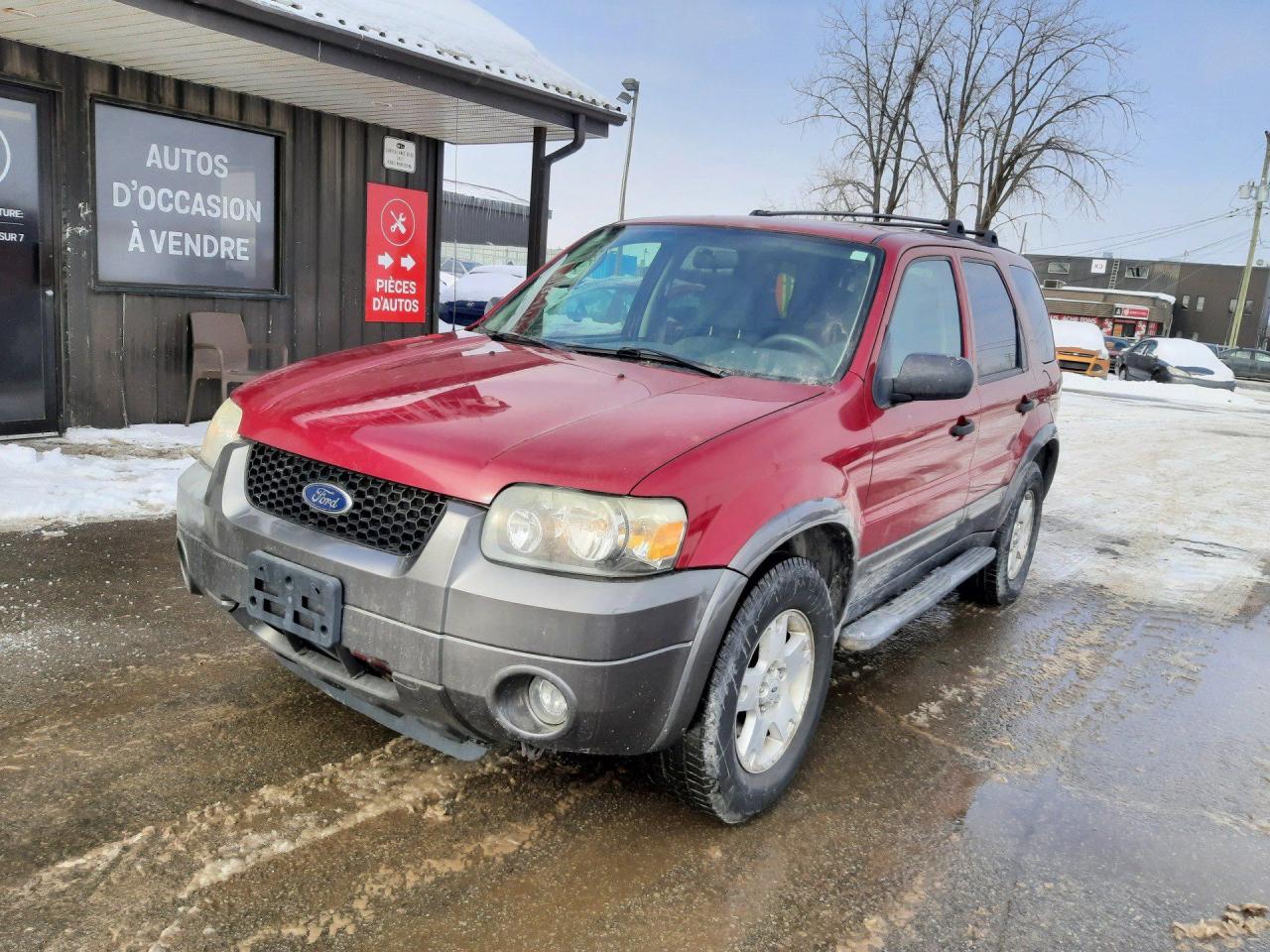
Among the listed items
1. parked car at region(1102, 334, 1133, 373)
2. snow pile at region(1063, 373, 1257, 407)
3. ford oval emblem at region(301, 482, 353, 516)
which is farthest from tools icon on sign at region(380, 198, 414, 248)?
parked car at region(1102, 334, 1133, 373)

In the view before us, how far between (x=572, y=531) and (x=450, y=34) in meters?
7.07

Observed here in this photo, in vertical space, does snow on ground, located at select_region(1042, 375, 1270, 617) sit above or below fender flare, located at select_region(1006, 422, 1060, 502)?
below

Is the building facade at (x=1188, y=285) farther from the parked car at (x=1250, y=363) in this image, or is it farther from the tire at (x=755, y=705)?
the tire at (x=755, y=705)

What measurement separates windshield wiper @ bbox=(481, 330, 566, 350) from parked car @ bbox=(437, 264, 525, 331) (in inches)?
543

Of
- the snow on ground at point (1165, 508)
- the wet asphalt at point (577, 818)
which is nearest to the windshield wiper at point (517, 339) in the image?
the wet asphalt at point (577, 818)

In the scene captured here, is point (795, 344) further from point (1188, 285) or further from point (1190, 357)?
point (1188, 285)

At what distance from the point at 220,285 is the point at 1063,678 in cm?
737

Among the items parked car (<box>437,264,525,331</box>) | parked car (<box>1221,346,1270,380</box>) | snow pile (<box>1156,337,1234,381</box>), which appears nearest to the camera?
parked car (<box>437,264,525,331</box>)

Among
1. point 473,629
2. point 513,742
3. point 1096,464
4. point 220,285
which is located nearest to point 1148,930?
point 513,742

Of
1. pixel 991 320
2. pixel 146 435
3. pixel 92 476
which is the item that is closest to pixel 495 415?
pixel 991 320

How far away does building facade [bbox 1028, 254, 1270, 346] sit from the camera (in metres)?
76.3

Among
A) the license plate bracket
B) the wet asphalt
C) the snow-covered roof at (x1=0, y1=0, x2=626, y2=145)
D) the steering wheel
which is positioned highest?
the snow-covered roof at (x1=0, y1=0, x2=626, y2=145)

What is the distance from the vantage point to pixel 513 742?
8.52 feet

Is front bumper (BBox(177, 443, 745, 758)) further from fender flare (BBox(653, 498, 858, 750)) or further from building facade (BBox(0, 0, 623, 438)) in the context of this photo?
building facade (BBox(0, 0, 623, 438))
